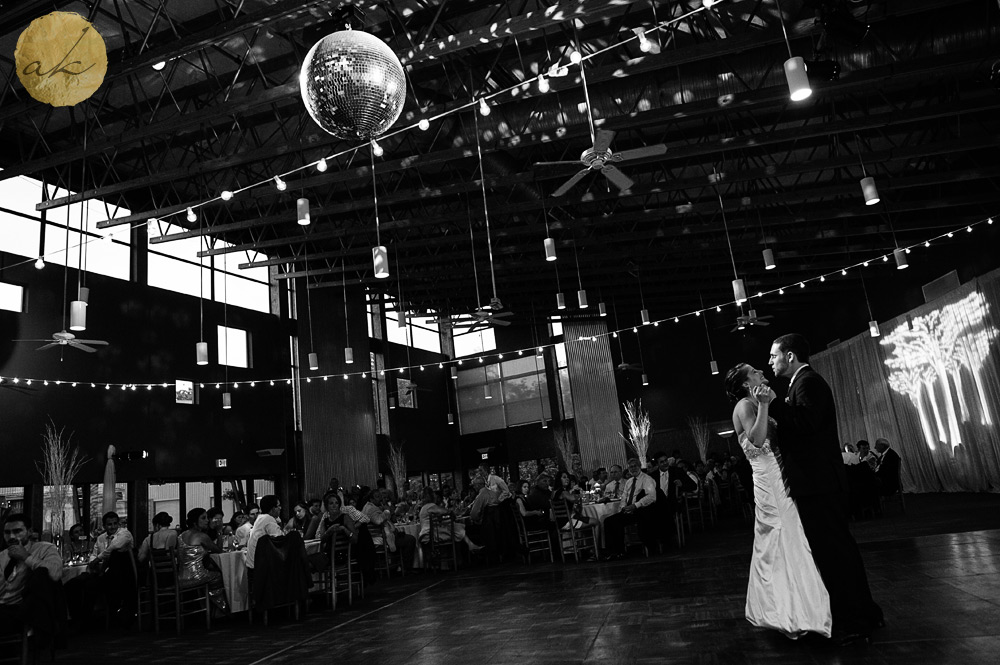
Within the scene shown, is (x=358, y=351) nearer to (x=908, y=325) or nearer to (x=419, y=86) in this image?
(x=419, y=86)

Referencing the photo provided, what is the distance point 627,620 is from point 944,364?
1134 centimetres

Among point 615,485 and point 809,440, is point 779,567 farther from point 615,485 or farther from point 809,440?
point 615,485

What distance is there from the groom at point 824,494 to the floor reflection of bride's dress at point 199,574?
5.51 meters

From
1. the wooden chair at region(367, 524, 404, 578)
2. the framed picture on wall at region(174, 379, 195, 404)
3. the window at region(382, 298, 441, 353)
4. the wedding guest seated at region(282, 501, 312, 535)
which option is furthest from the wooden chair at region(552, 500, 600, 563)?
the window at region(382, 298, 441, 353)

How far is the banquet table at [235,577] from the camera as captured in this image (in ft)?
21.7

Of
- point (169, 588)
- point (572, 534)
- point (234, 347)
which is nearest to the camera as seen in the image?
point (169, 588)

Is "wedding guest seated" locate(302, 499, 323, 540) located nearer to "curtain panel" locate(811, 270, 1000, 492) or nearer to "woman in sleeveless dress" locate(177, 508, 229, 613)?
"woman in sleeveless dress" locate(177, 508, 229, 613)

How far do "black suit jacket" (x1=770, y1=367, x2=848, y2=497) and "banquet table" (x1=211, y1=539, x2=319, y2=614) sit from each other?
5254 millimetres

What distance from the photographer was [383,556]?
10.4 metres

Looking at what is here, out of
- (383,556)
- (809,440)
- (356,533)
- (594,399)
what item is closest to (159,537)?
(356,533)

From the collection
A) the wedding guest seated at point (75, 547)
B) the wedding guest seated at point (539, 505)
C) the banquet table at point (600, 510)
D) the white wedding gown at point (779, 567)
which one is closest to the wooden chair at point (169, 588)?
the wedding guest seated at point (75, 547)

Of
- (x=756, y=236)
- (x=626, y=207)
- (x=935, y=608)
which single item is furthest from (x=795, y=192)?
(x=935, y=608)

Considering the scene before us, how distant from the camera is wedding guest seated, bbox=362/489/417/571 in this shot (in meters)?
9.22

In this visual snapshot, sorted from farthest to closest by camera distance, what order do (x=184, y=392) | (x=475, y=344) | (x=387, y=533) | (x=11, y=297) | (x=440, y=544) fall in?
(x=475, y=344)
(x=184, y=392)
(x=11, y=297)
(x=440, y=544)
(x=387, y=533)
